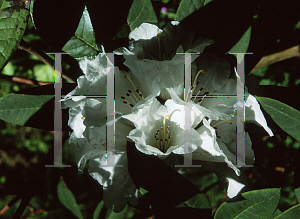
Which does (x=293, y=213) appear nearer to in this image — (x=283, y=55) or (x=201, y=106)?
(x=201, y=106)

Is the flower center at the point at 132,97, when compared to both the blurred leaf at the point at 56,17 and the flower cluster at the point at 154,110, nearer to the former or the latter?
the flower cluster at the point at 154,110

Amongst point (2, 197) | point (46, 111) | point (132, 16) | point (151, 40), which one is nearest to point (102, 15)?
point (132, 16)

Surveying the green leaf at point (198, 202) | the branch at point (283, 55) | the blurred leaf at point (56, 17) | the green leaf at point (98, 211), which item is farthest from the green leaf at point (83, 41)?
the branch at point (283, 55)

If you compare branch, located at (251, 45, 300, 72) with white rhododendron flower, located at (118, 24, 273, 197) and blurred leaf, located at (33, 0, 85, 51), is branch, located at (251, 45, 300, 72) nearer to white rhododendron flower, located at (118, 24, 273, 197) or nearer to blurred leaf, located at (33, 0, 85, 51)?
white rhododendron flower, located at (118, 24, 273, 197)

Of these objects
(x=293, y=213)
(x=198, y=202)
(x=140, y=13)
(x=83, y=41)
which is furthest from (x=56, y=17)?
(x=293, y=213)

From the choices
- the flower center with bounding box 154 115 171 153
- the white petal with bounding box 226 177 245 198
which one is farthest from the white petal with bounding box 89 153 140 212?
the white petal with bounding box 226 177 245 198

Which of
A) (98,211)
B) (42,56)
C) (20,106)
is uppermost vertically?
(42,56)
